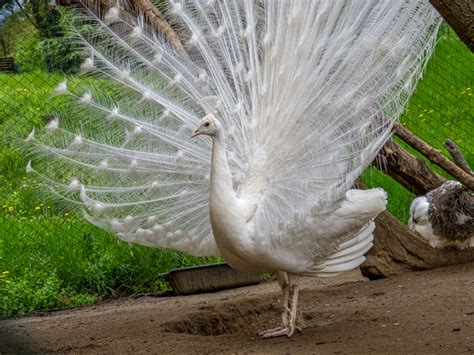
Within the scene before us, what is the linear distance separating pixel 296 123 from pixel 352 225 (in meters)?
0.65

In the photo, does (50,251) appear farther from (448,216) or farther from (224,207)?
(448,216)

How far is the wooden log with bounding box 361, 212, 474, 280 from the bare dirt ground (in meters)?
0.09

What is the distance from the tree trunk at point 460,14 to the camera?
3.44 m

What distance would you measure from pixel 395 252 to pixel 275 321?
1.20 meters

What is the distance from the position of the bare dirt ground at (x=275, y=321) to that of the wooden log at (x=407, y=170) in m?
0.65

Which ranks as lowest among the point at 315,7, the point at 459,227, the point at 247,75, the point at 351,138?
the point at 459,227

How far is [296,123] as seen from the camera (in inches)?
195

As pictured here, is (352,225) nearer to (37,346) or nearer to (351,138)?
(351,138)

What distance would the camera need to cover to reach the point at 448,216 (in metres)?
6.62

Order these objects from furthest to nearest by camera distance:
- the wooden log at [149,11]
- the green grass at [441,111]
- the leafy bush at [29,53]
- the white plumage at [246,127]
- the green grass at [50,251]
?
the green grass at [441,111], the leafy bush at [29,53], the green grass at [50,251], the wooden log at [149,11], the white plumage at [246,127]

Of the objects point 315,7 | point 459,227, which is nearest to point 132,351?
point 315,7

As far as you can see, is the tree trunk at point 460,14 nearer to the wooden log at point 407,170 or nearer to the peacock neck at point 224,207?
the peacock neck at point 224,207

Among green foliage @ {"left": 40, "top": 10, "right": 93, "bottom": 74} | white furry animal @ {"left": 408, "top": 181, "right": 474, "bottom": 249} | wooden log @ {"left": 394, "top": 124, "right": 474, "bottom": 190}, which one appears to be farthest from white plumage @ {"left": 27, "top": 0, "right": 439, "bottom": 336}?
white furry animal @ {"left": 408, "top": 181, "right": 474, "bottom": 249}

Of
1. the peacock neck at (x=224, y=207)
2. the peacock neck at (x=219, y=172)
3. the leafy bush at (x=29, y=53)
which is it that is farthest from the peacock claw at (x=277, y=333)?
the leafy bush at (x=29, y=53)
